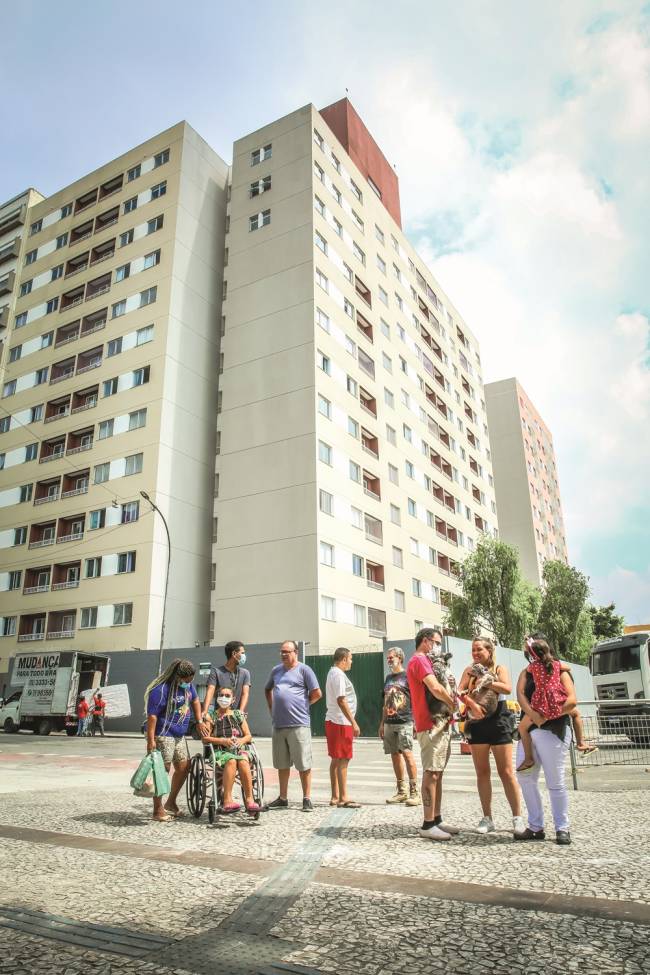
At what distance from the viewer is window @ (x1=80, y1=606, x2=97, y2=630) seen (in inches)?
1293

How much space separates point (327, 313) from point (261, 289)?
13.4 feet

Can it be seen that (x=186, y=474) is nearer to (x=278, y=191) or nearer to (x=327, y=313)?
(x=327, y=313)

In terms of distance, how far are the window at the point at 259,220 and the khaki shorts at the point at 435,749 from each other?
1418 inches

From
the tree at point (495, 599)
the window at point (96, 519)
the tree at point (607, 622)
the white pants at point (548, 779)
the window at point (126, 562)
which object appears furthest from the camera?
the tree at point (607, 622)

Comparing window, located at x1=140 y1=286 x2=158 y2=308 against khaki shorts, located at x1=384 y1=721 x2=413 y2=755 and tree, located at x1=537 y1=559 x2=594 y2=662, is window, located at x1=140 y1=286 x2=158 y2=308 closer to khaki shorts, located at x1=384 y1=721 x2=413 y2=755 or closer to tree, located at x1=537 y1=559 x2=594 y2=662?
tree, located at x1=537 y1=559 x2=594 y2=662

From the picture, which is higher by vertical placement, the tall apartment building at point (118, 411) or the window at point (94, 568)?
the tall apartment building at point (118, 411)

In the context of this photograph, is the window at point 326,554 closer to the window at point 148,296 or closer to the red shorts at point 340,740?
the window at point 148,296

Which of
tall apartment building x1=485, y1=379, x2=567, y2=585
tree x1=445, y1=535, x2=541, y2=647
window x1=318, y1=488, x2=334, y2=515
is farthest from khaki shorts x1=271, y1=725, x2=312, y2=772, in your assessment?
tall apartment building x1=485, y1=379, x2=567, y2=585

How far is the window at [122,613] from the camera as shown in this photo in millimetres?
31656

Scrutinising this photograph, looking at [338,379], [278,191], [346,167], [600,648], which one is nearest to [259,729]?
[600,648]

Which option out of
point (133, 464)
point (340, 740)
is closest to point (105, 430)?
point (133, 464)

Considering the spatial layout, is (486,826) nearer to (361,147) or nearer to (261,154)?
(261,154)

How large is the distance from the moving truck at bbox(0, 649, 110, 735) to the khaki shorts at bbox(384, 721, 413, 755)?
69.6 feet

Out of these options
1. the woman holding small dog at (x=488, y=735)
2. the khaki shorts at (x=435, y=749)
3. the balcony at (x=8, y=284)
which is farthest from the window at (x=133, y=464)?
the woman holding small dog at (x=488, y=735)
